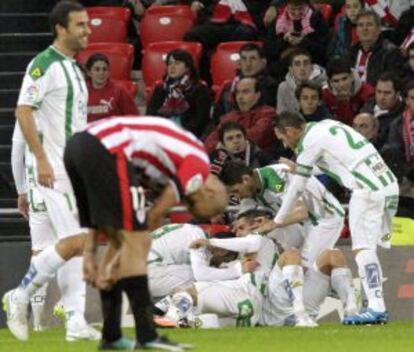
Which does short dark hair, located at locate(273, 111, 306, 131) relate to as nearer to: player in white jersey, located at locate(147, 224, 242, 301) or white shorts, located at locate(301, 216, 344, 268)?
white shorts, located at locate(301, 216, 344, 268)

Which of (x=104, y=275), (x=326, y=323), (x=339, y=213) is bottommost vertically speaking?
(x=326, y=323)

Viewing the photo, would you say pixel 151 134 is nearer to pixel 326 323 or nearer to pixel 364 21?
pixel 326 323

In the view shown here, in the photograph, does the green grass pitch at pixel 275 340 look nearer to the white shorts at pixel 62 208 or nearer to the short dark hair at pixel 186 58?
the white shorts at pixel 62 208

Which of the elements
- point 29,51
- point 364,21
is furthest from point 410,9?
point 29,51

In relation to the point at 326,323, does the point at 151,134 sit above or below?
above

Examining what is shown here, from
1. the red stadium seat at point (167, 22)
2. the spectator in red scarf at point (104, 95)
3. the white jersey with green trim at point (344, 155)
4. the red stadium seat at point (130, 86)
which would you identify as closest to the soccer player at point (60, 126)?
the white jersey with green trim at point (344, 155)

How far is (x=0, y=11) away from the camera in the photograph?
2119 centimetres

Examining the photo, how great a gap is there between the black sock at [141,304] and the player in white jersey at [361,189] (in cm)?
457

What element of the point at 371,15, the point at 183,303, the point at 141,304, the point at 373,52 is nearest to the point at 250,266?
the point at 183,303

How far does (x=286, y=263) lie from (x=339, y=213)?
66 centimetres

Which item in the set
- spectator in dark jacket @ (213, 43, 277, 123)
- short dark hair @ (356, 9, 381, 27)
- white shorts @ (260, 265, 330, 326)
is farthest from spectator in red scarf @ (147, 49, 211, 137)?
white shorts @ (260, 265, 330, 326)

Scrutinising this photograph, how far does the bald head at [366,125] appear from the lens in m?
17.5

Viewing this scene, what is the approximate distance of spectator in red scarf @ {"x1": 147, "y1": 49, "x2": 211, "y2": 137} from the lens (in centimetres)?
1862

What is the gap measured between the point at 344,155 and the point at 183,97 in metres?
3.99
